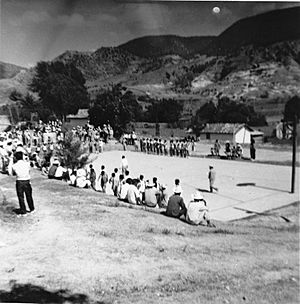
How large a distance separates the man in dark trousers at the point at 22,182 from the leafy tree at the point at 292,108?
1.70 meters

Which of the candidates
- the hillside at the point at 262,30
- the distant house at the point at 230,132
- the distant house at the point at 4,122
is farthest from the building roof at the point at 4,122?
the hillside at the point at 262,30

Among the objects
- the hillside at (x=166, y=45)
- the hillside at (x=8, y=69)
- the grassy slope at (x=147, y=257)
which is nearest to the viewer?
the grassy slope at (x=147, y=257)

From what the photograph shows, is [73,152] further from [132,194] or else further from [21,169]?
[132,194]

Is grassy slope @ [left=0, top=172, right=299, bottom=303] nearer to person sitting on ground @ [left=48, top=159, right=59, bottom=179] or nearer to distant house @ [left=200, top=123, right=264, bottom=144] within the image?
person sitting on ground @ [left=48, top=159, right=59, bottom=179]

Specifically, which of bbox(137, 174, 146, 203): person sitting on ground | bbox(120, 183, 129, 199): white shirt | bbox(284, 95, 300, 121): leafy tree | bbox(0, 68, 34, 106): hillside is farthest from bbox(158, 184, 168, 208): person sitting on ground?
bbox(0, 68, 34, 106): hillside

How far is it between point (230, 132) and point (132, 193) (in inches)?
30.8

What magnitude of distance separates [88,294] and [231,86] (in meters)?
1.58

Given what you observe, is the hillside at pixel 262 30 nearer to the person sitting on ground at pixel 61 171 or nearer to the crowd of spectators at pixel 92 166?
the crowd of spectators at pixel 92 166

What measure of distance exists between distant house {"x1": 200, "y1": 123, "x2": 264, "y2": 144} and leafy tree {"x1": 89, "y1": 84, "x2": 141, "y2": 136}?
0.49m

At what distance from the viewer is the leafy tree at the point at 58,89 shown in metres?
2.95

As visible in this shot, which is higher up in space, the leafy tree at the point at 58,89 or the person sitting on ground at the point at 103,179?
the leafy tree at the point at 58,89

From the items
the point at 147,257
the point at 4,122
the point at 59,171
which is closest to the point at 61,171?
the point at 59,171

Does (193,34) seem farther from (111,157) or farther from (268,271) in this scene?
(268,271)

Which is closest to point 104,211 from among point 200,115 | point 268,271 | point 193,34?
point 200,115
